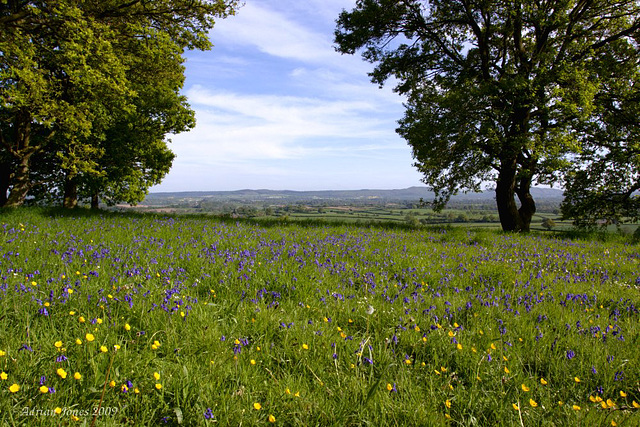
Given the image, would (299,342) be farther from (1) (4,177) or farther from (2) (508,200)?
(1) (4,177)

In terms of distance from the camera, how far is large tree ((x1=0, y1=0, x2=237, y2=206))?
11086 mm

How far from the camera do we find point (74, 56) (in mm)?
10992

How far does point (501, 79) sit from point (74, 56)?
1597 centimetres

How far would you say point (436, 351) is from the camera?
3.14m

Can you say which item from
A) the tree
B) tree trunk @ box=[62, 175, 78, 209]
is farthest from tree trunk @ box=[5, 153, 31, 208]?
the tree

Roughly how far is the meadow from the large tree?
869 cm

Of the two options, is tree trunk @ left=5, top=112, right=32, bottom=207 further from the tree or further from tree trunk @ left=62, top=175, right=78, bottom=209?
the tree

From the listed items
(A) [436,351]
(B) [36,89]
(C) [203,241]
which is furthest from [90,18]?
(A) [436,351]

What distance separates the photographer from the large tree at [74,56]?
1109 centimetres

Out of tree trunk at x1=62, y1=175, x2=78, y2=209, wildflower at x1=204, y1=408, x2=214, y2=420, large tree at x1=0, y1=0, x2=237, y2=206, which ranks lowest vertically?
wildflower at x1=204, y1=408, x2=214, y2=420

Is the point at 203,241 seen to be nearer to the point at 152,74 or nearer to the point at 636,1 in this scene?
the point at 152,74

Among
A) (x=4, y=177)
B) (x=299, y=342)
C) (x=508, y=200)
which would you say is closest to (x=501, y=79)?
(x=508, y=200)

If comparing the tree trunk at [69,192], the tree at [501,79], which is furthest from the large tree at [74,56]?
the tree at [501,79]

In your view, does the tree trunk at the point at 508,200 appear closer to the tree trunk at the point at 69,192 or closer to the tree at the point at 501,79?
the tree at the point at 501,79
